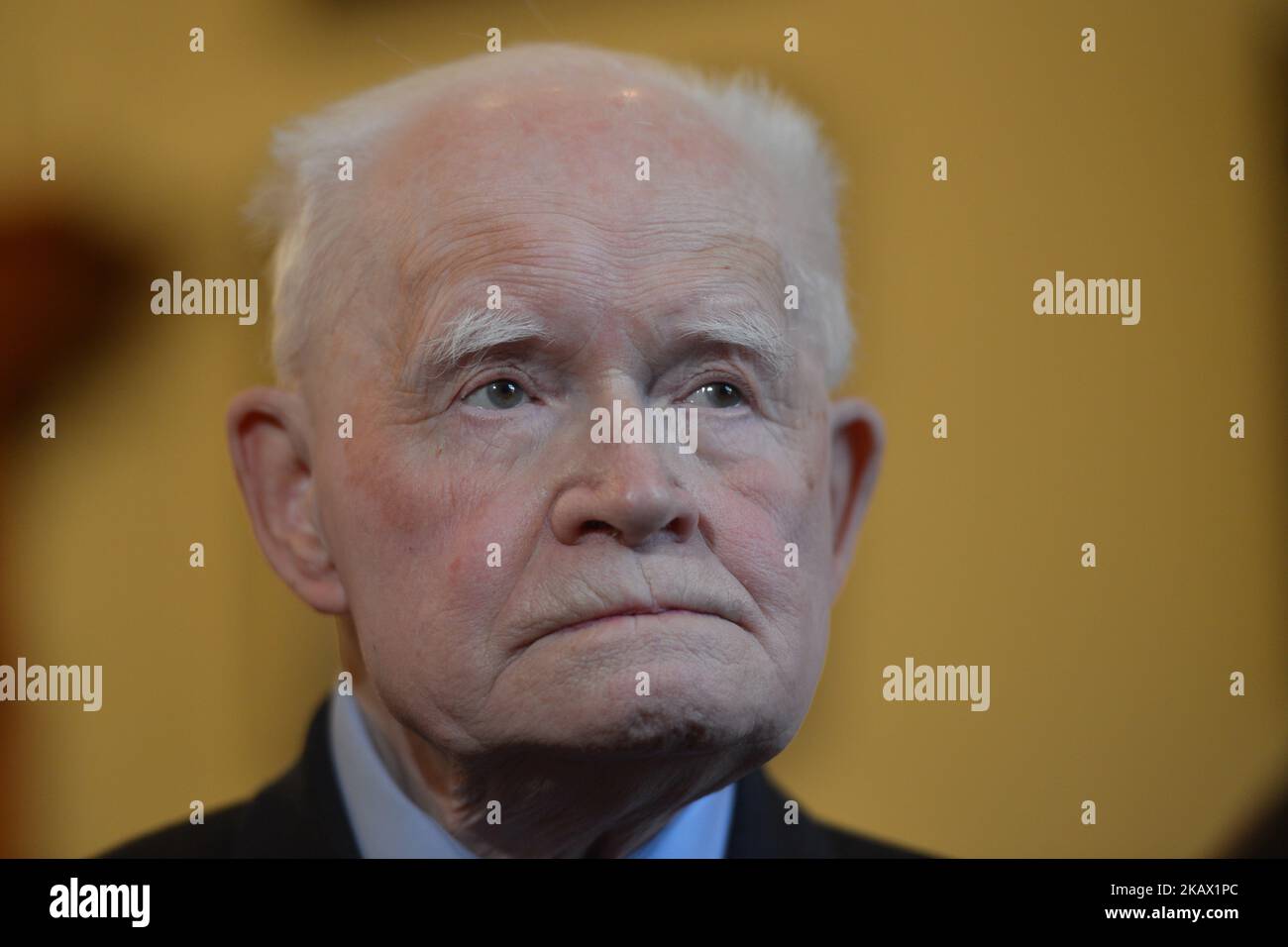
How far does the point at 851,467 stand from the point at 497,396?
1.64ft

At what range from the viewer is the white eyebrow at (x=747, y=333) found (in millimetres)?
1605

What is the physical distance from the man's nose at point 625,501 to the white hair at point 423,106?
1.10ft

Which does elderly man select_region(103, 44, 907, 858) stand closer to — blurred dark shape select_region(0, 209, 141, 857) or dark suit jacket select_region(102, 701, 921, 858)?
dark suit jacket select_region(102, 701, 921, 858)

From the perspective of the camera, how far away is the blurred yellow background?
2061 millimetres

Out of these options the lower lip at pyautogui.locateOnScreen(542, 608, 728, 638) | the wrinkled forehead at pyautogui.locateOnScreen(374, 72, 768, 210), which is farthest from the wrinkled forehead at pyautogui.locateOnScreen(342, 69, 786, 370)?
the lower lip at pyautogui.locateOnScreen(542, 608, 728, 638)

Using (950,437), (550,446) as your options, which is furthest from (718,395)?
(950,437)

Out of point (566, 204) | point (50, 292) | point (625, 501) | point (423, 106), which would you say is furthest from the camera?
point (50, 292)

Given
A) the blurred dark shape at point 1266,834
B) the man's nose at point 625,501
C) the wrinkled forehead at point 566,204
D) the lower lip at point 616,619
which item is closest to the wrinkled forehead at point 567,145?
the wrinkled forehead at point 566,204

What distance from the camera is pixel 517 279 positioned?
1.58m

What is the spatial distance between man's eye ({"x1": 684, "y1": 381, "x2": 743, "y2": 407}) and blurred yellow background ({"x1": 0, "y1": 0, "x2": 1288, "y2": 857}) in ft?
1.71

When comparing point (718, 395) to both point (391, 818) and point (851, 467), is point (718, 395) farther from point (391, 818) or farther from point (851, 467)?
point (391, 818)

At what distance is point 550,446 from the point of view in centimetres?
157

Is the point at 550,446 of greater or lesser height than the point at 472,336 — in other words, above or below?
below

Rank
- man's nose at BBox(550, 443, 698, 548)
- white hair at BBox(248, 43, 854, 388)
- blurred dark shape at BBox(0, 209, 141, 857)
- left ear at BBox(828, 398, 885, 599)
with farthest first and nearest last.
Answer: blurred dark shape at BBox(0, 209, 141, 857), left ear at BBox(828, 398, 885, 599), white hair at BBox(248, 43, 854, 388), man's nose at BBox(550, 443, 698, 548)
